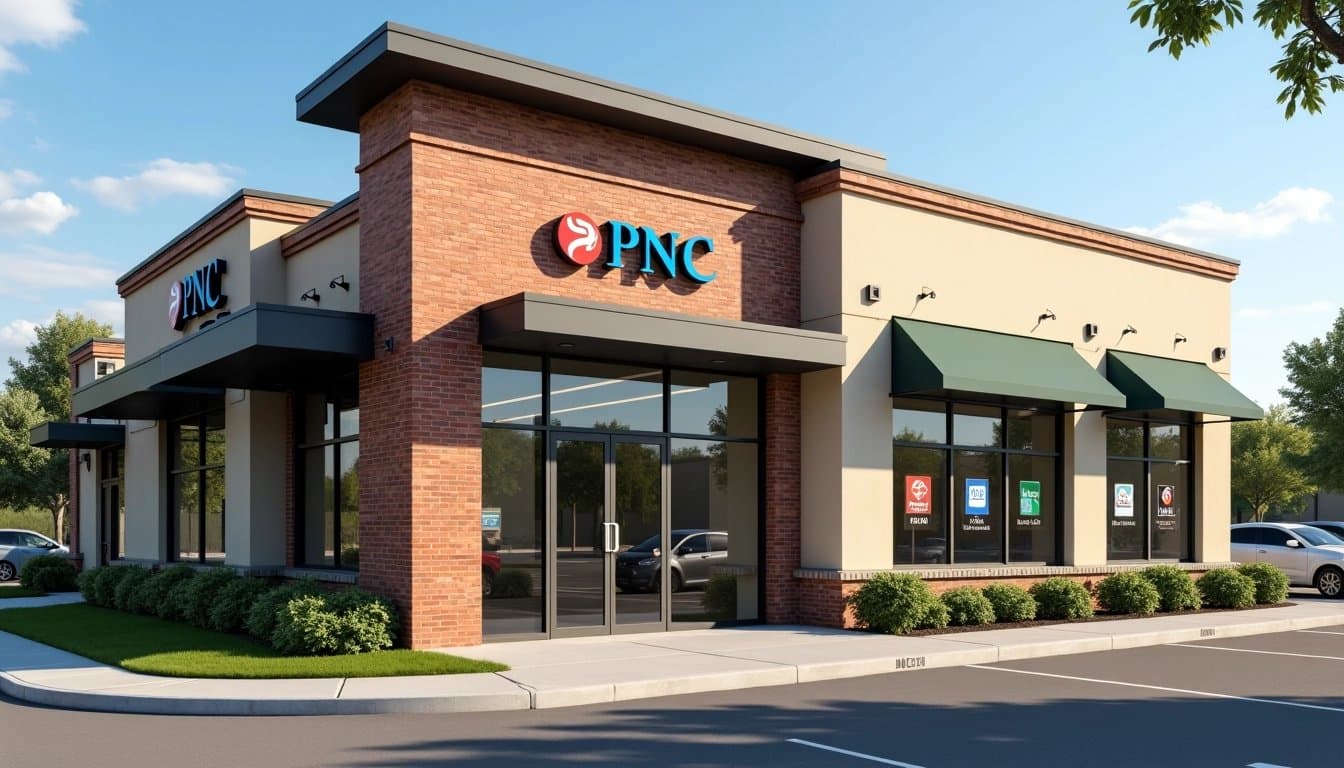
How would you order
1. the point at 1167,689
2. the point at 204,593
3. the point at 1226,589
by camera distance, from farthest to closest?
the point at 1226,589 → the point at 204,593 → the point at 1167,689

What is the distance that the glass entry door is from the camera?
614 inches

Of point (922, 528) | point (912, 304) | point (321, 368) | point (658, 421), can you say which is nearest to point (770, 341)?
point (658, 421)

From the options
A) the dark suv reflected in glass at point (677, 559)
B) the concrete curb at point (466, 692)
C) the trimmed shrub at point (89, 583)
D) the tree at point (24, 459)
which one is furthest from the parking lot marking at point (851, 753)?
the tree at point (24, 459)

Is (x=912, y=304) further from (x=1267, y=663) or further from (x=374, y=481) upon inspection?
(x=374, y=481)

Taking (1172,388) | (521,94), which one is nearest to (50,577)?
(521,94)

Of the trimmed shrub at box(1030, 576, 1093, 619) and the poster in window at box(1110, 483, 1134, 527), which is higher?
the poster in window at box(1110, 483, 1134, 527)

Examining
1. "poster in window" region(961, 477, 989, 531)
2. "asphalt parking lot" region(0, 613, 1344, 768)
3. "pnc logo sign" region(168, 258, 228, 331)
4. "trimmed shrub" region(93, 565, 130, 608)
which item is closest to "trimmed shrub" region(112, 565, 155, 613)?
"trimmed shrub" region(93, 565, 130, 608)

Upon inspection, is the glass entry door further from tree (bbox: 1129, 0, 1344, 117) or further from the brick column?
tree (bbox: 1129, 0, 1344, 117)

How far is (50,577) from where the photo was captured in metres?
26.7

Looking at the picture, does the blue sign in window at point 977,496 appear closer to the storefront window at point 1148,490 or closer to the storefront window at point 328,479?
the storefront window at point 1148,490

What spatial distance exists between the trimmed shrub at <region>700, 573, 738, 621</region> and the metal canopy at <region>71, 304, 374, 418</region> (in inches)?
231

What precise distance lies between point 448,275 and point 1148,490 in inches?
561

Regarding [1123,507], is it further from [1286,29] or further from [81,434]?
[81,434]

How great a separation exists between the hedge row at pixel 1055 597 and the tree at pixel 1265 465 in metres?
37.4
